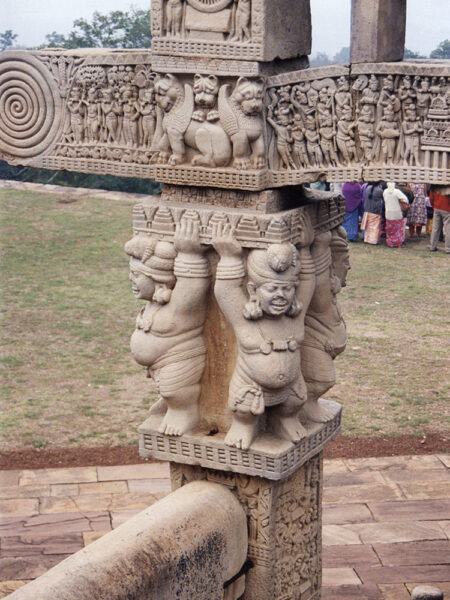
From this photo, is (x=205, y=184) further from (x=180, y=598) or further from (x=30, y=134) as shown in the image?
(x=180, y=598)

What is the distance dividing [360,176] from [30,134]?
70.9 inches

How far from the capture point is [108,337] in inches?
455

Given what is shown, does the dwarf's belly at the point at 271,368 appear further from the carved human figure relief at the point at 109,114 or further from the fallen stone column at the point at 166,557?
the carved human figure relief at the point at 109,114

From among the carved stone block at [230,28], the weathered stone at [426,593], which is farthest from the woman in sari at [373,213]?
the carved stone block at [230,28]

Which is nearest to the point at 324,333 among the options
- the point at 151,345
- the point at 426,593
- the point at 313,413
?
the point at 313,413

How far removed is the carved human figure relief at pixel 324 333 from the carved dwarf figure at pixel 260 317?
37 centimetres

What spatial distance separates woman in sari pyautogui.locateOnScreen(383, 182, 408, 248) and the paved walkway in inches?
313

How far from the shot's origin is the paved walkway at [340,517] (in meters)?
6.77

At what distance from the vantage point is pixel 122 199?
58.7 ft

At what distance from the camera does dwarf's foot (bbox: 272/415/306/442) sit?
16.6 ft

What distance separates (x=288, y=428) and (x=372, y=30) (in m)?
1.91

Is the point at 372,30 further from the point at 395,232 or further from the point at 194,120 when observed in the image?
the point at 395,232

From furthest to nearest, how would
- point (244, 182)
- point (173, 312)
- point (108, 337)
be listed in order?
point (108, 337) → point (173, 312) → point (244, 182)

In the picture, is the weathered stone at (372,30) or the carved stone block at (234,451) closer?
the weathered stone at (372,30)
